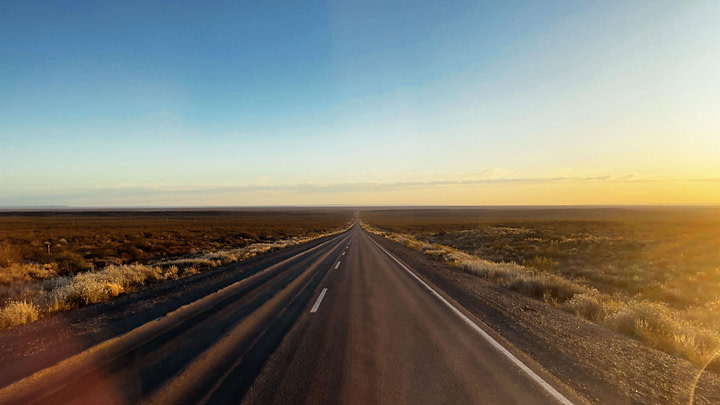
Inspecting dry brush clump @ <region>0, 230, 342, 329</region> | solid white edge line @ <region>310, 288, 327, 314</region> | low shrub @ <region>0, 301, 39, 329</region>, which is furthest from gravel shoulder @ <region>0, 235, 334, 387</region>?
→ solid white edge line @ <region>310, 288, 327, 314</region>

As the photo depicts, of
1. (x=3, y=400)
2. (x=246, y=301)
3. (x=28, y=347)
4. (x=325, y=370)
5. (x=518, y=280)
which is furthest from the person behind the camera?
(x=518, y=280)

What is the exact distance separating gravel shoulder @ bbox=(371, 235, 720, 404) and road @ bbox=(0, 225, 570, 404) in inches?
21.6

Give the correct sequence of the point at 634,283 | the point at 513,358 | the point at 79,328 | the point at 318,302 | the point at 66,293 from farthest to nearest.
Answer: the point at 634,283 < the point at 318,302 < the point at 66,293 < the point at 79,328 < the point at 513,358

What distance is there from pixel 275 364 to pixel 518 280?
31.9ft

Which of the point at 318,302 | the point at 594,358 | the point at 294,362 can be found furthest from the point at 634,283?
the point at 294,362

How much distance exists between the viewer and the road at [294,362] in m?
3.79

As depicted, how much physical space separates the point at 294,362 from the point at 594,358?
4.72 meters

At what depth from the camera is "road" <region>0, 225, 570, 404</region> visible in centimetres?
379

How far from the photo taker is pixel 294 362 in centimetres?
464

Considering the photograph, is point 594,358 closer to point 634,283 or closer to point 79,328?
point 79,328

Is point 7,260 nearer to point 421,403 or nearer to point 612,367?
point 421,403

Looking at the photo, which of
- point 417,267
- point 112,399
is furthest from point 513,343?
point 417,267

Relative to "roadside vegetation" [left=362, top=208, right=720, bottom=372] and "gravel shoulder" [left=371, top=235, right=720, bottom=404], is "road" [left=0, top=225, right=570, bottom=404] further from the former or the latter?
"roadside vegetation" [left=362, top=208, right=720, bottom=372]

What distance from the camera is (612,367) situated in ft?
15.6
